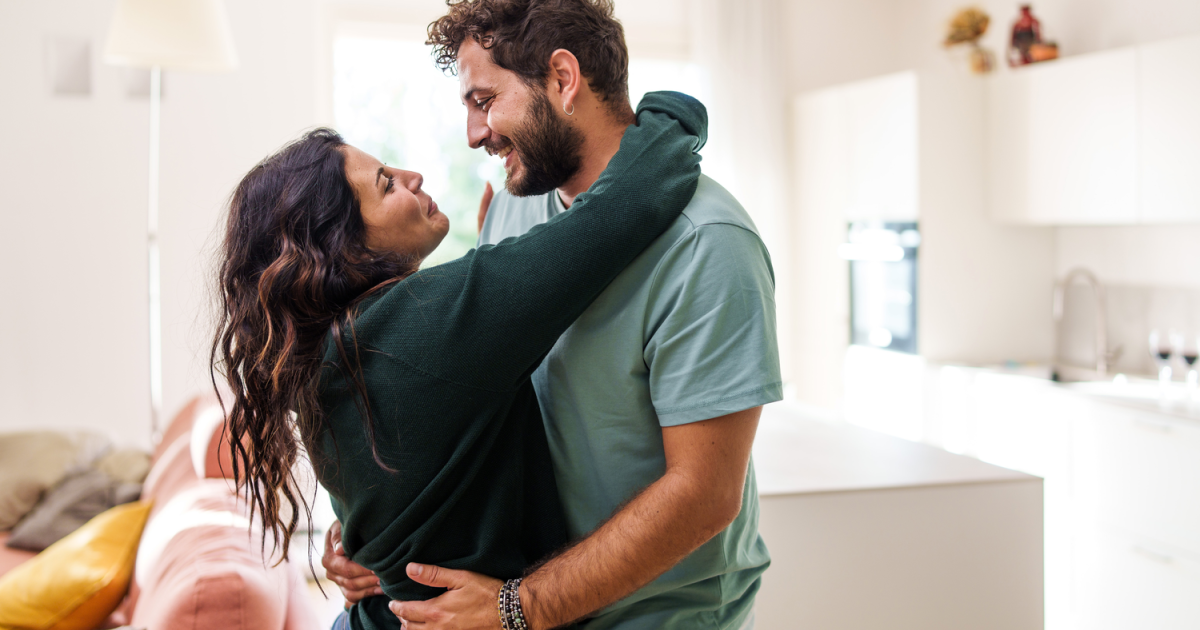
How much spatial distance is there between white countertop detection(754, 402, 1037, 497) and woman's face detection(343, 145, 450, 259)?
926mm

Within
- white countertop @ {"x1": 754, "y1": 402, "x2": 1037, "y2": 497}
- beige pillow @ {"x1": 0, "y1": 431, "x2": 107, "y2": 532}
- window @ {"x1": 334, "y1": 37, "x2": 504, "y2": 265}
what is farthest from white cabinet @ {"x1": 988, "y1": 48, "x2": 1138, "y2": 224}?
beige pillow @ {"x1": 0, "y1": 431, "x2": 107, "y2": 532}

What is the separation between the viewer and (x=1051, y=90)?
12.9ft

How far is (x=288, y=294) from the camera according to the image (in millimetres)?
1147

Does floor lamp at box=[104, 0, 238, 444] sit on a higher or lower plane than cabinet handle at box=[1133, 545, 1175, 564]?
higher

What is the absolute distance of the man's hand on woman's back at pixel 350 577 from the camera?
1.35 m

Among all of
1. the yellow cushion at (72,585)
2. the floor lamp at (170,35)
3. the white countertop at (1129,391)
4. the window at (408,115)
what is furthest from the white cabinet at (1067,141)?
the yellow cushion at (72,585)

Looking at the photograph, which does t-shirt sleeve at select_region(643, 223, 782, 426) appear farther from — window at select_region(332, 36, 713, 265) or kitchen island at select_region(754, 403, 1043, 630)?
window at select_region(332, 36, 713, 265)

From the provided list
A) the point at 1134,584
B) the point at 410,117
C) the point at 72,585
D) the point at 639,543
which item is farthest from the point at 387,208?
the point at 410,117

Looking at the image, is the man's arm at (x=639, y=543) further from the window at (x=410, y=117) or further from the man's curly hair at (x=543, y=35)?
the window at (x=410, y=117)

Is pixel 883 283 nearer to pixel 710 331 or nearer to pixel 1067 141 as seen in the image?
pixel 1067 141

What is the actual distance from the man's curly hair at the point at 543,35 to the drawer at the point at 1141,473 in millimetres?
2660

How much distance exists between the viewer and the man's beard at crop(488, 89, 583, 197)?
132cm

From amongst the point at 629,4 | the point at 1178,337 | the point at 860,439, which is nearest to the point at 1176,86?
the point at 1178,337

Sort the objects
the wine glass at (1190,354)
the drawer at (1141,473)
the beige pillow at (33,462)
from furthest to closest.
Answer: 1. the wine glass at (1190,354)
2. the beige pillow at (33,462)
3. the drawer at (1141,473)
